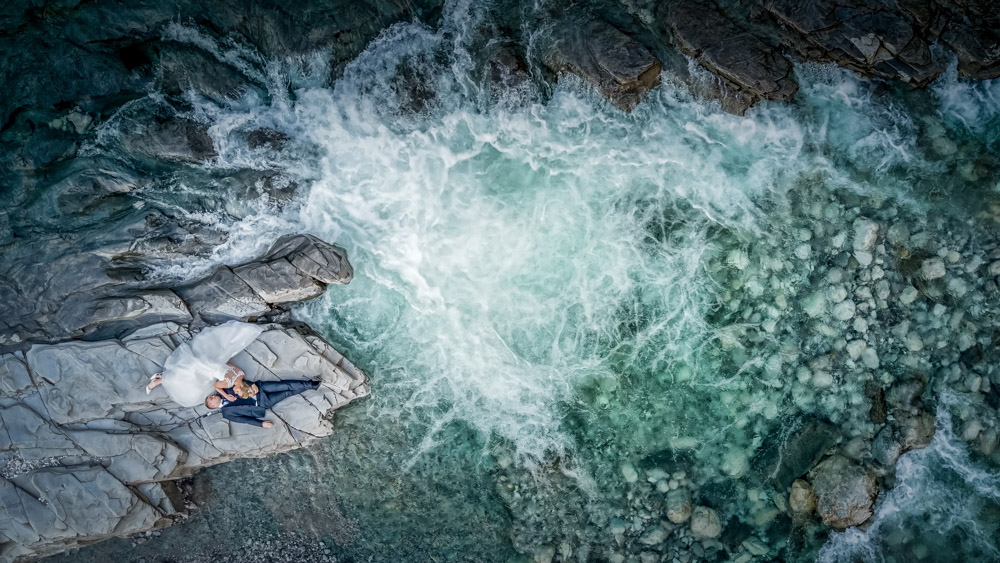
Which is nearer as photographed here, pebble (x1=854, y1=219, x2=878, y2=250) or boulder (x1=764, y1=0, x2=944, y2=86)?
boulder (x1=764, y1=0, x2=944, y2=86)

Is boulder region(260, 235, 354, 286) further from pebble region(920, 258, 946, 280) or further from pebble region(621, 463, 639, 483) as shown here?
pebble region(920, 258, 946, 280)

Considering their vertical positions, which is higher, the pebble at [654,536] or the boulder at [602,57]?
the boulder at [602,57]

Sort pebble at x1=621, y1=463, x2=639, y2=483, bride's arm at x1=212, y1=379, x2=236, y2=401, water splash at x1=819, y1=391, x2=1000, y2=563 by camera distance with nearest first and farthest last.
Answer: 1. bride's arm at x1=212, y1=379, x2=236, y2=401
2. water splash at x1=819, y1=391, x2=1000, y2=563
3. pebble at x1=621, y1=463, x2=639, y2=483

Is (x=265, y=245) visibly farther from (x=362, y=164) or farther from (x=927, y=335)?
(x=927, y=335)

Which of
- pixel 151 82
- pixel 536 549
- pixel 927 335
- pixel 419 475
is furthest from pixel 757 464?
pixel 151 82

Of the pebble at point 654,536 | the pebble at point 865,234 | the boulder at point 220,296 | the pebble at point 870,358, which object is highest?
the boulder at point 220,296

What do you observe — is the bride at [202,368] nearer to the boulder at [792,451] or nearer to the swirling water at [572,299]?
the swirling water at [572,299]

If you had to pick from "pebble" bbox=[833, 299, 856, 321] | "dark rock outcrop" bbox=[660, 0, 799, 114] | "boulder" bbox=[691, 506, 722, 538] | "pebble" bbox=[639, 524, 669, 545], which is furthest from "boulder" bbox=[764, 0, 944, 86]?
"pebble" bbox=[639, 524, 669, 545]

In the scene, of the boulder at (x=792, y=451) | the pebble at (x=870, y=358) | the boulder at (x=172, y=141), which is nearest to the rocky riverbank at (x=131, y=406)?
the boulder at (x=172, y=141)
